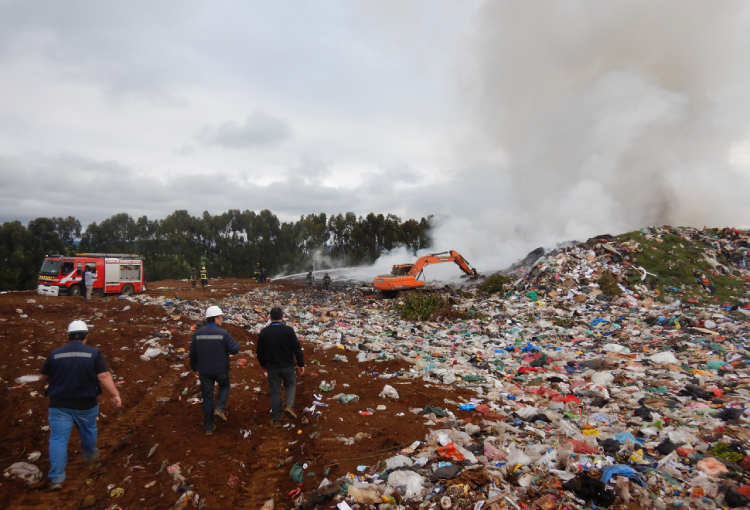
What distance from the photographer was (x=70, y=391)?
3.32 m

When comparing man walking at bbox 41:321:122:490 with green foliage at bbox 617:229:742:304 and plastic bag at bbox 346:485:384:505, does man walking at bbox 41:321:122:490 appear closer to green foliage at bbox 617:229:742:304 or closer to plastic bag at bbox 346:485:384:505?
plastic bag at bbox 346:485:384:505

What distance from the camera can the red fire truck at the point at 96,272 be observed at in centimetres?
1312

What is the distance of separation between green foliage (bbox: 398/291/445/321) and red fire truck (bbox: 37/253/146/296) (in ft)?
38.5

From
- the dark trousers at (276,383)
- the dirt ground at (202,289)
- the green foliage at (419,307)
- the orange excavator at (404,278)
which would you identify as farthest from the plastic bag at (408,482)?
the dirt ground at (202,289)

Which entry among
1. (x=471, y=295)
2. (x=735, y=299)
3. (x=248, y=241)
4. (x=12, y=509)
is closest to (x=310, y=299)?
(x=471, y=295)

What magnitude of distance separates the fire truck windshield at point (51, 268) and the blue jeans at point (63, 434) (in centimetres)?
1310

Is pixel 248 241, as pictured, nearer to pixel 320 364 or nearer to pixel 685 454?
pixel 320 364

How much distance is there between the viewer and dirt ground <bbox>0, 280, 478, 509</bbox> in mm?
3242

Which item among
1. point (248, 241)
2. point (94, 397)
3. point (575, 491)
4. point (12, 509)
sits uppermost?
point (248, 241)

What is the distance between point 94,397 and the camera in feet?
11.5

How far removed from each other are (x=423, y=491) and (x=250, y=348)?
6615 mm

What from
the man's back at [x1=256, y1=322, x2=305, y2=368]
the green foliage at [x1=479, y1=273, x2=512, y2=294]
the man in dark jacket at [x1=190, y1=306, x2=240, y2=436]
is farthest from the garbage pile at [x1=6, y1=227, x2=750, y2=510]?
the green foliage at [x1=479, y1=273, x2=512, y2=294]

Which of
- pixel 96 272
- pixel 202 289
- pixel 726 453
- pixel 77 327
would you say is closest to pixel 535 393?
pixel 726 453

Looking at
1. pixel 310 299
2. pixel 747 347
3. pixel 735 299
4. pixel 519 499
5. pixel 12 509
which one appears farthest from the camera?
pixel 310 299
